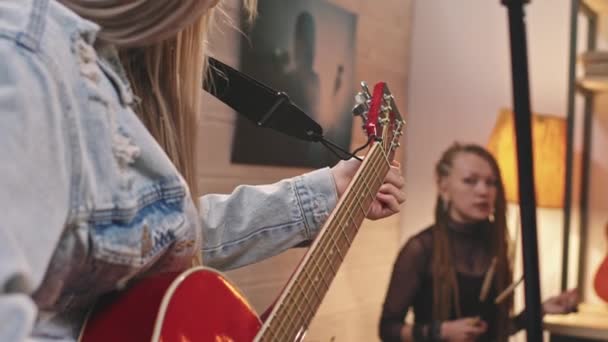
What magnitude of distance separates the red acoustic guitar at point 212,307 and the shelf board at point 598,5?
2056 mm

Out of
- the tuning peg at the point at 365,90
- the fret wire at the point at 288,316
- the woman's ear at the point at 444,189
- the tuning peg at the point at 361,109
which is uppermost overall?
the tuning peg at the point at 365,90

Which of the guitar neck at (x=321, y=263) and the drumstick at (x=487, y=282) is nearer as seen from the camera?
the guitar neck at (x=321, y=263)

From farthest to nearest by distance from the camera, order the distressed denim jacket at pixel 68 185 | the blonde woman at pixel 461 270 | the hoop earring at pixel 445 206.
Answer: the hoop earring at pixel 445 206 < the blonde woman at pixel 461 270 < the distressed denim jacket at pixel 68 185

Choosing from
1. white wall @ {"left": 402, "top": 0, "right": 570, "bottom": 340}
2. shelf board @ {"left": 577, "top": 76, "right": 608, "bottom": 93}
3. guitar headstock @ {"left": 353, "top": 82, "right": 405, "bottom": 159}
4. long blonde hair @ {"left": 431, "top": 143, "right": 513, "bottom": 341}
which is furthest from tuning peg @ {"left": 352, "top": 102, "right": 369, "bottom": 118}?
shelf board @ {"left": 577, "top": 76, "right": 608, "bottom": 93}

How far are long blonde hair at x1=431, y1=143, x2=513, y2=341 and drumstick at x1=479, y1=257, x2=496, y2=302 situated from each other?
1 centimetres

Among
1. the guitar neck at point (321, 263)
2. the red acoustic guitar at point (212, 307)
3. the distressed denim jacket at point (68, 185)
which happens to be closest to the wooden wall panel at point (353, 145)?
the guitar neck at point (321, 263)

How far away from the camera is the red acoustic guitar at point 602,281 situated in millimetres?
2385

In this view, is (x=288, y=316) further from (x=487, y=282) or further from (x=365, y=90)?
(x=487, y=282)

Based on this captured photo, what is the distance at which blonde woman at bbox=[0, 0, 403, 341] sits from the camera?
1.41ft

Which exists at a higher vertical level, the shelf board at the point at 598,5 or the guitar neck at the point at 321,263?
the shelf board at the point at 598,5

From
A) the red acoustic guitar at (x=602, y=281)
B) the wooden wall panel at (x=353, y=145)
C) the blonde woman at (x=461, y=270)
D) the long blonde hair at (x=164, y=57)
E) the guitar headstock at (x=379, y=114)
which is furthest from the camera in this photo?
the red acoustic guitar at (x=602, y=281)

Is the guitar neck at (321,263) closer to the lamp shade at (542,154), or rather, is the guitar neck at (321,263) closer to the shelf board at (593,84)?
the lamp shade at (542,154)

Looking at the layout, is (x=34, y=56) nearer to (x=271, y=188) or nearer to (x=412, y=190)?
(x=271, y=188)

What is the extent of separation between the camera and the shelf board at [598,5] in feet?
8.37
